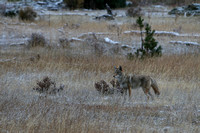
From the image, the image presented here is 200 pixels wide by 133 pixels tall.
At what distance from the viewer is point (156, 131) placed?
6395 mm

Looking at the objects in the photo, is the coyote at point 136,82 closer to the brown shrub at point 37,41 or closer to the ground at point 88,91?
the ground at point 88,91

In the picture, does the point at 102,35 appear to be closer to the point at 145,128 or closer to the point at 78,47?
the point at 78,47

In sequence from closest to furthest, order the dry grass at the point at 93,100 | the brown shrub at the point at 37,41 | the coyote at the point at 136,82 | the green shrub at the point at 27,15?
the dry grass at the point at 93,100, the coyote at the point at 136,82, the brown shrub at the point at 37,41, the green shrub at the point at 27,15

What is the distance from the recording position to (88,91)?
9.98 meters

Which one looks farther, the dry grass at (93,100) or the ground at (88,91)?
the ground at (88,91)

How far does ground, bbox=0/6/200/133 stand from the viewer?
22.1ft

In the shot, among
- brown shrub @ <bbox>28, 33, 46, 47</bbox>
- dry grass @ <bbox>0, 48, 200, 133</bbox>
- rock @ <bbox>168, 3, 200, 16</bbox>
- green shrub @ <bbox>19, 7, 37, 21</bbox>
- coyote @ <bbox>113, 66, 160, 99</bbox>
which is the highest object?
rock @ <bbox>168, 3, 200, 16</bbox>

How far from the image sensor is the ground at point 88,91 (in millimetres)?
6727

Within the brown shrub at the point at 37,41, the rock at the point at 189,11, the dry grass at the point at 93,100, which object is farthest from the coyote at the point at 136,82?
the rock at the point at 189,11

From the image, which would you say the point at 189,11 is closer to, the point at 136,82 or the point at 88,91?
the point at 88,91

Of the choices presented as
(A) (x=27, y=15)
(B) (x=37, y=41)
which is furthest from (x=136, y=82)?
(A) (x=27, y=15)

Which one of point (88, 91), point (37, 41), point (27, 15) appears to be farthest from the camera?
point (27, 15)

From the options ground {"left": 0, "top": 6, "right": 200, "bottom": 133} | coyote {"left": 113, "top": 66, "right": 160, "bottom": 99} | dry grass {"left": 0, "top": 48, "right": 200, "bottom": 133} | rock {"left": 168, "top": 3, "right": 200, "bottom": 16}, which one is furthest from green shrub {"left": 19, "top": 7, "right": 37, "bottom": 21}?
coyote {"left": 113, "top": 66, "right": 160, "bottom": 99}

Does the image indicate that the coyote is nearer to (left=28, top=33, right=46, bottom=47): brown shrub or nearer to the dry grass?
the dry grass
